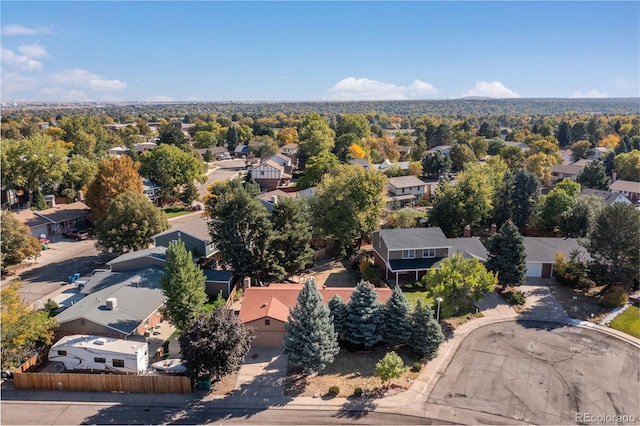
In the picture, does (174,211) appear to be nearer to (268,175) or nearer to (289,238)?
(268,175)

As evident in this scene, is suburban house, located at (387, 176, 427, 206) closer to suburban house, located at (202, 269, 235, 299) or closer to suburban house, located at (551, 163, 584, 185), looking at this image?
suburban house, located at (551, 163, 584, 185)

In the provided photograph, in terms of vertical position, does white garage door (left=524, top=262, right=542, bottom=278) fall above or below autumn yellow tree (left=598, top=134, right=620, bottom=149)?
below

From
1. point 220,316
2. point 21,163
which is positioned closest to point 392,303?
point 220,316

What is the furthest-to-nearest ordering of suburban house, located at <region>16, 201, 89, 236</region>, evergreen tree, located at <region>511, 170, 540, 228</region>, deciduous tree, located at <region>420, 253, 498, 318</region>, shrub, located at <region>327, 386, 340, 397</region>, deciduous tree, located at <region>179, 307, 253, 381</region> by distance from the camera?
suburban house, located at <region>16, 201, 89, 236</region> → evergreen tree, located at <region>511, 170, 540, 228</region> → deciduous tree, located at <region>420, 253, 498, 318</region> → shrub, located at <region>327, 386, 340, 397</region> → deciduous tree, located at <region>179, 307, 253, 381</region>

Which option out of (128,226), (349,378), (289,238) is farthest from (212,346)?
(128,226)

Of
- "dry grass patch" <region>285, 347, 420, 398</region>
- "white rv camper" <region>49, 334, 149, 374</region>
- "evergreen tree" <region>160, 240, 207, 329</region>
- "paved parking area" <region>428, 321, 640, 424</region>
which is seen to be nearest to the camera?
"paved parking area" <region>428, 321, 640, 424</region>

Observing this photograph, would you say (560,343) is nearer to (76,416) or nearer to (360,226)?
(360,226)

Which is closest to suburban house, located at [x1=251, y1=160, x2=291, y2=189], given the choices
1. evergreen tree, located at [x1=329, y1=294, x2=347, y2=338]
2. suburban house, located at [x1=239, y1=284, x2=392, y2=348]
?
suburban house, located at [x1=239, y1=284, x2=392, y2=348]
